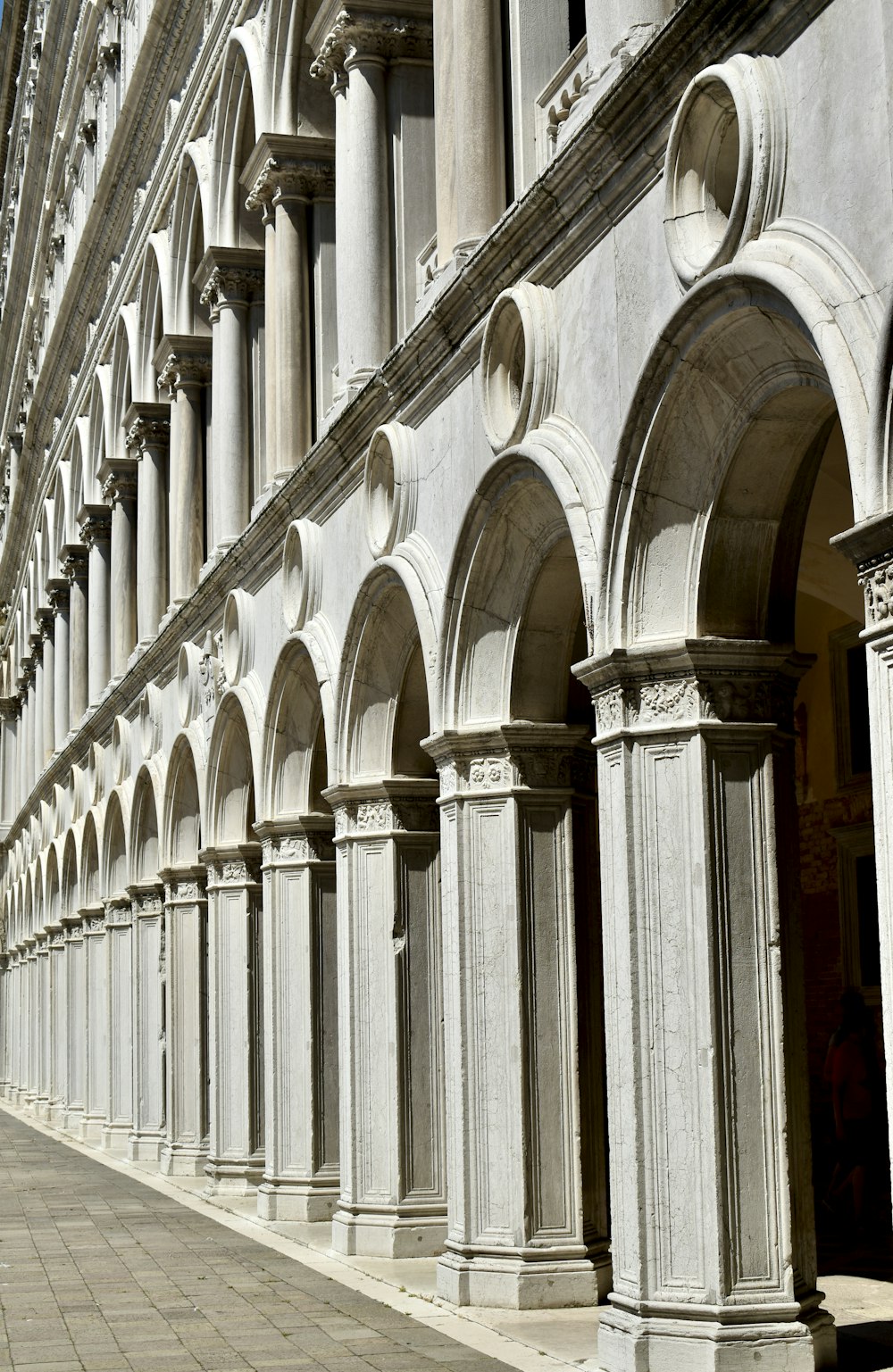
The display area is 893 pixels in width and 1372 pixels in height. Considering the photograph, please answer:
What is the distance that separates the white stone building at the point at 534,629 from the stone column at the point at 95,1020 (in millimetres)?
6601

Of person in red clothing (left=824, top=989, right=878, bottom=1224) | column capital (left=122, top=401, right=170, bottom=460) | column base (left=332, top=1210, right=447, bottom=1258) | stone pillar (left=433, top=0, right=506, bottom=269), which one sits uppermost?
column capital (left=122, top=401, right=170, bottom=460)

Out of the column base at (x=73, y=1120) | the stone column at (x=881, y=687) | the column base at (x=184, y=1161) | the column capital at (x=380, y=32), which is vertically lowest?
the column base at (x=73, y=1120)

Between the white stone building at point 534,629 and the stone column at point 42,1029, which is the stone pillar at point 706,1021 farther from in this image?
the stone column at point 42,1029

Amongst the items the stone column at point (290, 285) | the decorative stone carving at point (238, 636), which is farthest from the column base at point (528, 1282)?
the decorative stone carving at point (238, 636)

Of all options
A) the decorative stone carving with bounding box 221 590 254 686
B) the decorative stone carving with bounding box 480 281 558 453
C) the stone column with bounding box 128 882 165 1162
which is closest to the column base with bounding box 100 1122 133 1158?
the stone column with bounding box 128 882 165 1162

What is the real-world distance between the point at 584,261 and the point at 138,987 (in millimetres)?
17608

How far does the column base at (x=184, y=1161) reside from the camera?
A: 22.2 meters

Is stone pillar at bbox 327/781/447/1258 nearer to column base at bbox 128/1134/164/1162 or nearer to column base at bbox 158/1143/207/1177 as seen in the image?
column base at bbox 158/1143/207/1177

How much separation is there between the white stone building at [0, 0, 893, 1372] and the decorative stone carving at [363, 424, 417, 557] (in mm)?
38

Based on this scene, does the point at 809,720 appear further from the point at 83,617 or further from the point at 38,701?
the point at 38,701

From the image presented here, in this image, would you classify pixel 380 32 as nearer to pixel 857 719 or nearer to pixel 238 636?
pixel 238 636

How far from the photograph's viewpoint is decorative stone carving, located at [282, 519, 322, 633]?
16078 mm

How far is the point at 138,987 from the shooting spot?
26.0 m

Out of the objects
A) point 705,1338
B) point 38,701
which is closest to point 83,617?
point 38,701
